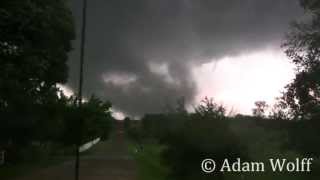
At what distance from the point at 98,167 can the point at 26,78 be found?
24.2 ft

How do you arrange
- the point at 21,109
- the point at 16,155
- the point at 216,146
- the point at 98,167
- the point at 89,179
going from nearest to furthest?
the point at 216,146
the point at 89,179
the point at 21,109
the point at 98,167
the point at 16,155

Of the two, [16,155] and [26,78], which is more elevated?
[26,78]

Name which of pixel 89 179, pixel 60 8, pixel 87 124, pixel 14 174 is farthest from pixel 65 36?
pixel 87 124

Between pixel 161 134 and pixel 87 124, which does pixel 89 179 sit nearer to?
pixel 161 134

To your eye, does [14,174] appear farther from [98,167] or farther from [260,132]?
[260,132]

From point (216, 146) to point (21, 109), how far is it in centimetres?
1498

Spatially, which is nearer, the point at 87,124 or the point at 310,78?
the point at 310,78

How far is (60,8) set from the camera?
36469 mm

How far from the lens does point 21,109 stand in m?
34.1

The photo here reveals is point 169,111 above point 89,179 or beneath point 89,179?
above

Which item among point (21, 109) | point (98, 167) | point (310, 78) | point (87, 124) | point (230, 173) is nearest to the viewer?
point (230, 173)

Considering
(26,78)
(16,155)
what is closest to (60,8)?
(26,78)

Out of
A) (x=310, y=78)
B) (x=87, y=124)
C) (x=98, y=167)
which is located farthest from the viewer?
(x=87, y=124)

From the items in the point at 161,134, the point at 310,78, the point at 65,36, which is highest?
the point at 65,36
